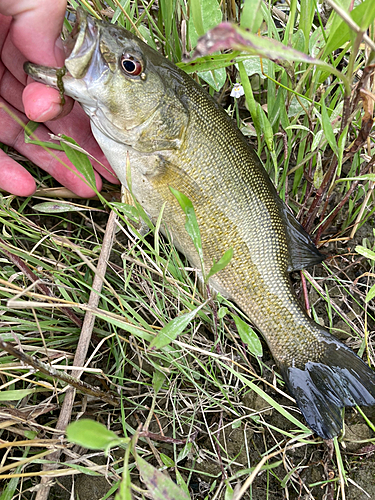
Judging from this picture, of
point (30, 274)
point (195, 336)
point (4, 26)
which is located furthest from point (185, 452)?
point (4, 26)

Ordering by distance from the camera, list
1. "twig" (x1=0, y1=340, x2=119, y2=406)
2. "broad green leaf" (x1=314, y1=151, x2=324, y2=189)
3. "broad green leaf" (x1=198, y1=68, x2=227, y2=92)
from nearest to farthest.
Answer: "twig" (x1=0, y1=340, x2=119, y2=406) < "broad green leaf" (x1=314, y1=151, x2=324, y2=189) < "broad green leaf" (x1=198, y1=68, x2=227, y2=92)

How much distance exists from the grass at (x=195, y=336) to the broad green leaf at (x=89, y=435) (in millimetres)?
649

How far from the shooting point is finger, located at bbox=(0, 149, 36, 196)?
2.41 m

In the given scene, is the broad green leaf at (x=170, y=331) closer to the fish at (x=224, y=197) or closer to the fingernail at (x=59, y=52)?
the fish at (x=224, y=197)

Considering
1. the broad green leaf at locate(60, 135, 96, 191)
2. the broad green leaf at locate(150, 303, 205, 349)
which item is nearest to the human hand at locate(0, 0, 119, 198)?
the broad green leaf at locate(60, 135, 96, 191)

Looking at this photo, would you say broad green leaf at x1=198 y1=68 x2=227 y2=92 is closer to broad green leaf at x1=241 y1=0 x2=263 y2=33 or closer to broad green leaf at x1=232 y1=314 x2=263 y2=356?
broad green leaf at x1=241 y1=0 x2=263 y2=33

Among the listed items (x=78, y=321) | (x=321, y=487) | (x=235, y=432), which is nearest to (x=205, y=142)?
(x=78, y=321)

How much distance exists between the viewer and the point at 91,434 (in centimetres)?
112

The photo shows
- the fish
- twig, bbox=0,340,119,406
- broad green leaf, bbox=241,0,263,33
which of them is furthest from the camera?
the fish

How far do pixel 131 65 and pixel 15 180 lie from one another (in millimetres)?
1055

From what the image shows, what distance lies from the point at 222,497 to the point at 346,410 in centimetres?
90

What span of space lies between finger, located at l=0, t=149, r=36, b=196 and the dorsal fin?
164 centimetres

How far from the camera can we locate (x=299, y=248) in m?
2.42

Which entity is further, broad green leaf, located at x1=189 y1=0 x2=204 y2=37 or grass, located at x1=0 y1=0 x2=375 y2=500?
grass, located at x1=0 y1=0 x2=375 y2=500
